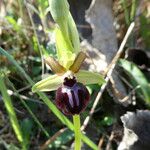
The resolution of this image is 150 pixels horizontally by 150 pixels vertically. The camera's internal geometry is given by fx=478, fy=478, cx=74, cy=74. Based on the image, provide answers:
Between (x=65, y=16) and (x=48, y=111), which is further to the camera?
(x=48, y=111)

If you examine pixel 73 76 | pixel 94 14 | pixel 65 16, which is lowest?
pixel 94 14

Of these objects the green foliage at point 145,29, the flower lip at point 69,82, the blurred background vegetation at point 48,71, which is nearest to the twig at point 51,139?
the blurred background vegetation at point 48,71

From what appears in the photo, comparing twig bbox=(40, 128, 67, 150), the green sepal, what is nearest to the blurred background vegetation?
twig bbox=(40, 128, 67, 150)

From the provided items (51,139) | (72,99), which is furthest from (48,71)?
(72,99)

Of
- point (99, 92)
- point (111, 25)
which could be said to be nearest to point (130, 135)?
point (99, 92)

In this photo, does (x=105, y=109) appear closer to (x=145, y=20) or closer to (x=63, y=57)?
(x=145, y=20)

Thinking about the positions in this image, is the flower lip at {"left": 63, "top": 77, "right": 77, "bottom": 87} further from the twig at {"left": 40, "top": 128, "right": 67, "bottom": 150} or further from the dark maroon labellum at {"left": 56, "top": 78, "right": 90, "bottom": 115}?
the twig at {"left": 40, "top": 128, "right": 67, "bottom": 150}
